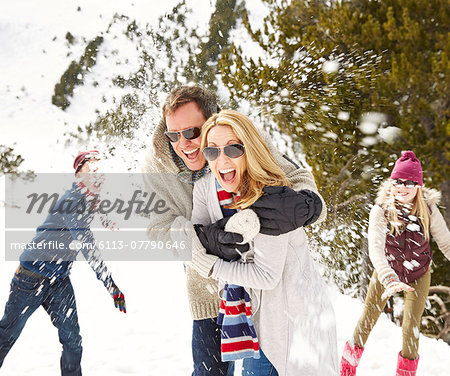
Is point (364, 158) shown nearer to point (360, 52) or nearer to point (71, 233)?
point (360, 52)

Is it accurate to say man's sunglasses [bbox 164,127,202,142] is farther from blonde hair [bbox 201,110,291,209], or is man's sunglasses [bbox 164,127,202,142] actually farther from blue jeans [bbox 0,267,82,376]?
blue jeans [bbox 0,267,82,376]

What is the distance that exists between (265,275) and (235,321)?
0.28 m

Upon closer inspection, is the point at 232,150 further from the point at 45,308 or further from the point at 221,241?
the point at 45,308

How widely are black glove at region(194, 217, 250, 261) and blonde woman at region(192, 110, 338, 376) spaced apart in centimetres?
3

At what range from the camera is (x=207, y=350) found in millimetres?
1933

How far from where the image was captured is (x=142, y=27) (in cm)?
2770

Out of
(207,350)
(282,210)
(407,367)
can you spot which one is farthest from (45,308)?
(407,367)

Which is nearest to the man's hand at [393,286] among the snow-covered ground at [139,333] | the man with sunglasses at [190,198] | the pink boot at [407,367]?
the pink boot at [407,367]

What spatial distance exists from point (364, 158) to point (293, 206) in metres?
6.46

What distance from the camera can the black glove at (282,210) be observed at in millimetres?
1472

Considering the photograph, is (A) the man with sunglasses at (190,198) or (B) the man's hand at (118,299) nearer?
(A) the man with sunglasses at (190,198)

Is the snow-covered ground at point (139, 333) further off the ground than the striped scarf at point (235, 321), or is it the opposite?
the striped scarf at point (235, 321)

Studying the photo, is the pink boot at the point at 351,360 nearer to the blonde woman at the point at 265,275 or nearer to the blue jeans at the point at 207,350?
the blue jeans at the point at 207,350

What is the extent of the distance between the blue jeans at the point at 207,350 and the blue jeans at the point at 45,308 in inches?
44.4
